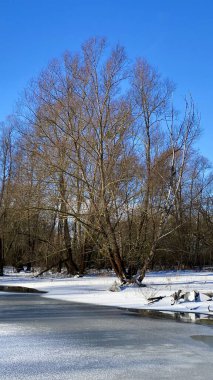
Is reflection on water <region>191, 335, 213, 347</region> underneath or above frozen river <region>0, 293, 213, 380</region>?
underneath

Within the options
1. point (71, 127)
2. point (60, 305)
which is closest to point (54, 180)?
point (71, 127)

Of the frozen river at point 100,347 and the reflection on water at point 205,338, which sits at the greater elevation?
the frozen river at point 100,347

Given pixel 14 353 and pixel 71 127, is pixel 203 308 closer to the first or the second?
pixel 14 353

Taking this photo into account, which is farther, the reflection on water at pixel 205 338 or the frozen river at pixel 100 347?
the reflection on water at pixel 205 338

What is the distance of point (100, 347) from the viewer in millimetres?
8062

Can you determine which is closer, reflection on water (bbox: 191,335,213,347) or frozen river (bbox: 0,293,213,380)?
frozen river (bbox: 0,293,213,380)

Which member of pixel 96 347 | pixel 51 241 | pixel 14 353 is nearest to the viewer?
pixel 14 353

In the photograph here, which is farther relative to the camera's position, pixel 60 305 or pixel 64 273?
pixel 64 273

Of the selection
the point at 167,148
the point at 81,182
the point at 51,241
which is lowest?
the point at 51,241

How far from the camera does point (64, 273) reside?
115 feet

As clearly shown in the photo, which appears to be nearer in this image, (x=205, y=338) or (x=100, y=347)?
(x=100, y=347)

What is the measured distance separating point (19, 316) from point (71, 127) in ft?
42.6

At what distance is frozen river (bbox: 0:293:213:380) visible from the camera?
20.7 ft

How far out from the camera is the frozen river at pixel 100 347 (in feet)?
20.7
